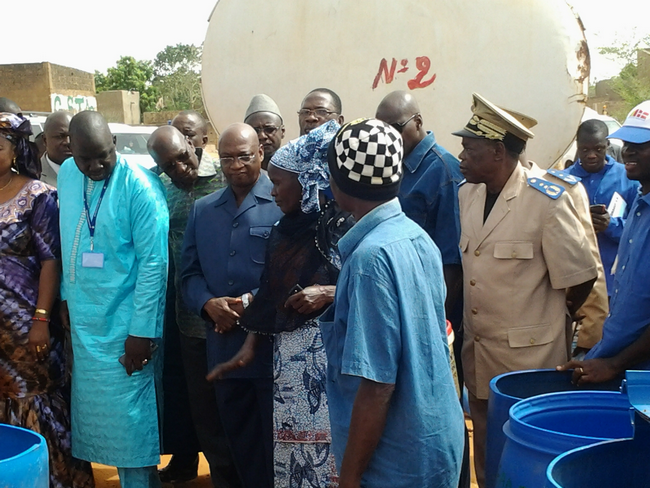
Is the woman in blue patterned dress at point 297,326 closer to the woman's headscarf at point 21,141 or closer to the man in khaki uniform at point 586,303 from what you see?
the man in khaki uniform at point 586,303

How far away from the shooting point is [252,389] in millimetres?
3197

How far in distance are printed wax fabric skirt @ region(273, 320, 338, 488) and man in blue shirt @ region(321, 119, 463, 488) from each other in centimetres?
82

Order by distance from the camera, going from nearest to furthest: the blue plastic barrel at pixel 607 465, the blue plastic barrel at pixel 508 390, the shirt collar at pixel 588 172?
1. the blue plastic barrel at pixel 607 465
2. the blue plastic barrel at pixel 508 390
3. the shirt collar at pixel 588 172

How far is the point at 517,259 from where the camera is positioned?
3.05 meters

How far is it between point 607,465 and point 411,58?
3251mm

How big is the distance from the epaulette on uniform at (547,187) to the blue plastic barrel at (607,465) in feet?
4.71

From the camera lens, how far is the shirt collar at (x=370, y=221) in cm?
198

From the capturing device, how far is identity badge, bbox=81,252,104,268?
332 cm

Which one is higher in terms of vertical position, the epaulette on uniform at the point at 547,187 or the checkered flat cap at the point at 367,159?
the checkered flat cap at the point at 367,159

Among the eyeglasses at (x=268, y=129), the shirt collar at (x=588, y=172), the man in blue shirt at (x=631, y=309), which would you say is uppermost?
the eyeglasses at (x=268, y=129)

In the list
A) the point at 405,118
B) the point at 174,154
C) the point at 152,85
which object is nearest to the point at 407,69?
the point at 405,118

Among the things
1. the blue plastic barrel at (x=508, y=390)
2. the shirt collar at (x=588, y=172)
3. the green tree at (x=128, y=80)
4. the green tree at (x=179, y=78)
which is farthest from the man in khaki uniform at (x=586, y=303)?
the green tree at (x=128, y=80)

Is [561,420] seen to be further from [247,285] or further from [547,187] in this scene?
[247,285]

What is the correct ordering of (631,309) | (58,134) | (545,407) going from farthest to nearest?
(58,134) → (631,309) → (545,407)
